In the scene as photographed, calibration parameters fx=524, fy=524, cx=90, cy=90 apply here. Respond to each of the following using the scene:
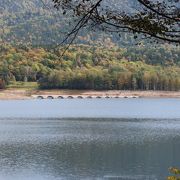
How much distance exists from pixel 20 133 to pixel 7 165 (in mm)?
20556

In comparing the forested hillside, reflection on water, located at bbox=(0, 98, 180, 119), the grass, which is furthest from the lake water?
the grass

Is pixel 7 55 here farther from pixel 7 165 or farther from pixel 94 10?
pixel 94 10

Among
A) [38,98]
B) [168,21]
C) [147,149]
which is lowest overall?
[38,98]

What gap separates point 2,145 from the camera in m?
45.8

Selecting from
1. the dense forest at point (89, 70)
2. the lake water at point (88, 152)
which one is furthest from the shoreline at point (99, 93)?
the lake water at point (88, 152)

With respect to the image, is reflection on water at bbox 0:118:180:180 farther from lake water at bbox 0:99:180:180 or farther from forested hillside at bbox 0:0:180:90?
forested hillside at bbox 0:0:180:90

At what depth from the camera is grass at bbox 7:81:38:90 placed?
500 ft

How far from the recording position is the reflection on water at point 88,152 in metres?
33.3

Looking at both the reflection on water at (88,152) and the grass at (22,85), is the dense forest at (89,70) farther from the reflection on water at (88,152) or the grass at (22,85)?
the reflection on water at (88,152)

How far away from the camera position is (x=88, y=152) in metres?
42.0

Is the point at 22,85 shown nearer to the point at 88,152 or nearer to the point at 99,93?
the point at 99,93

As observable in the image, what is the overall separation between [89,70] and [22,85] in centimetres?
2312

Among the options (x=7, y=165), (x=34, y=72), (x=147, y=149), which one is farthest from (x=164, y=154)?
(x=34, y=72)

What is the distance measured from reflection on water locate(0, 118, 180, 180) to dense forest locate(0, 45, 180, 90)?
3530 inches
